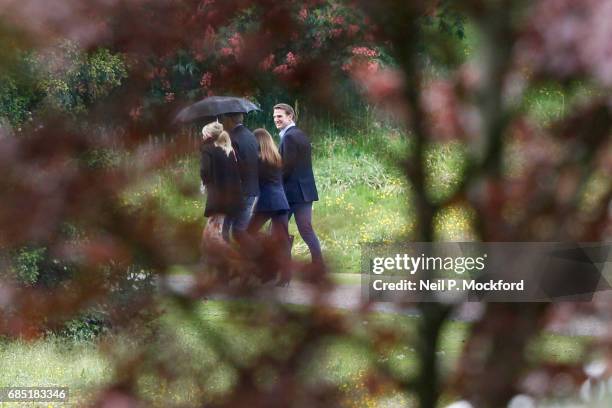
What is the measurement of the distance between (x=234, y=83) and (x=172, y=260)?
0.22m

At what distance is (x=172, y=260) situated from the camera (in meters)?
1.00

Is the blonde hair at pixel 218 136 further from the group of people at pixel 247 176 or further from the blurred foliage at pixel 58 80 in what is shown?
the blurred foliage at pixel 58 80

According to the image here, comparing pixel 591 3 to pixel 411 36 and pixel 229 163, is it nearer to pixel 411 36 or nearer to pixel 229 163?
pixel 411 36

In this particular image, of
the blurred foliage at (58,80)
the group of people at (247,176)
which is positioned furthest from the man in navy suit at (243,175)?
the blurred foliage at (58,80)

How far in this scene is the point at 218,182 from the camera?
1005 millimetres

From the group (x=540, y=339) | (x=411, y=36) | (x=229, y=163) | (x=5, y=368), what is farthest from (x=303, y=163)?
(x=5, y=368)

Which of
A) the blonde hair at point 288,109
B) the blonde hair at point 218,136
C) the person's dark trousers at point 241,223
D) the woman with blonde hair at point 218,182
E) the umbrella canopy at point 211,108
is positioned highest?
the umbrella canopy at point 211,108

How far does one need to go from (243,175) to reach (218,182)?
0.03m

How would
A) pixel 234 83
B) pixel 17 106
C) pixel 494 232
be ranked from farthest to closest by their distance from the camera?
pixel 17 106
pixel 234 83
pixel 494 232

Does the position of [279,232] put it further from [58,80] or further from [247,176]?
[58,80]

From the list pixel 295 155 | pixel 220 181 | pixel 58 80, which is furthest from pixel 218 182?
pixel 58 80

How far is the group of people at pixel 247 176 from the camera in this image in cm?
100

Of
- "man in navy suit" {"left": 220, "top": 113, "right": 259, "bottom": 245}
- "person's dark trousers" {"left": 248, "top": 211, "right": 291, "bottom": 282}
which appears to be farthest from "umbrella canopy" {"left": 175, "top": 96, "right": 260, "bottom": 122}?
"person's dark trousers" {"left": 248, "top": 211, "right": 291, "bottom": 282}

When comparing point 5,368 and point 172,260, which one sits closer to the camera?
point 172,260
